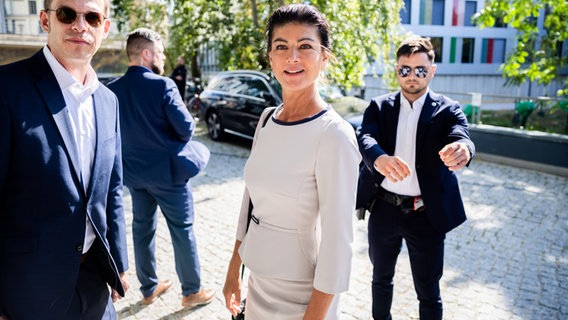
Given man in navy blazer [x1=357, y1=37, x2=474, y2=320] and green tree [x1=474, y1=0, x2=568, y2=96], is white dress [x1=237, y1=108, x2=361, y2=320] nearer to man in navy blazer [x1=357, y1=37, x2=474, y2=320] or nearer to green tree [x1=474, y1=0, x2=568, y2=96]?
man in navy blazer [x1=357, y1=37, x2=474, y2=320]

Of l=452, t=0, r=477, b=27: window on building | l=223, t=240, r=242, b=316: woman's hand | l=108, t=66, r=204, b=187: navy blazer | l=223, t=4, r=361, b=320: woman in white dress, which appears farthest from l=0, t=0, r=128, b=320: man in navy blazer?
l=452, t=0, r=477, b=27: window on building

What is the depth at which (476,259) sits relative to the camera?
5.10 meters

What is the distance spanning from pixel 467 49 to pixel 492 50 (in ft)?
8.25

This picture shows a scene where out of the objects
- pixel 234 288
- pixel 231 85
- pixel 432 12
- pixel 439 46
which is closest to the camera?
pixel 234 288

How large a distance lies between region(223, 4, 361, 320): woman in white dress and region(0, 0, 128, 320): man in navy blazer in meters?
0.75

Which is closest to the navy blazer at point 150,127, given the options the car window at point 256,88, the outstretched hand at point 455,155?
the outstretched hand at point 455,155

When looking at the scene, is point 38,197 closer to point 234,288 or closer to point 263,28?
point 234,288

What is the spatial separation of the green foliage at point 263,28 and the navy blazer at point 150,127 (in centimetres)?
684

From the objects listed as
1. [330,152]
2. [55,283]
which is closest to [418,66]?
[330,152]

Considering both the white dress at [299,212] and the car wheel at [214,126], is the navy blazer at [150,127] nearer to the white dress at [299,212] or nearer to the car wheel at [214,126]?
the white dress at [299,212]

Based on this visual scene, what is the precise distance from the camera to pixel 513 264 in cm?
495

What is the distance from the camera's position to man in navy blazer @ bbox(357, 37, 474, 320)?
289 cm

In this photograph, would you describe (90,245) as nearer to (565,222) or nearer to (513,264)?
(513,264)

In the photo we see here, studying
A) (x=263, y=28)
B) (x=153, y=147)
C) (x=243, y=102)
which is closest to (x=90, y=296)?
(x=153, y=147)
